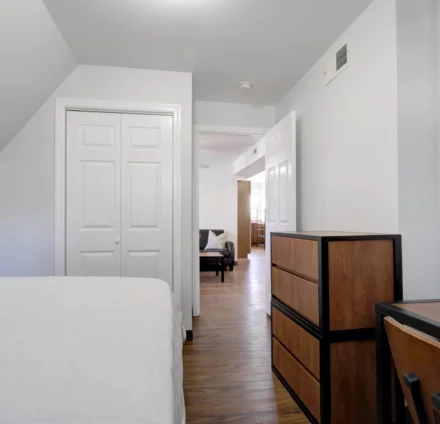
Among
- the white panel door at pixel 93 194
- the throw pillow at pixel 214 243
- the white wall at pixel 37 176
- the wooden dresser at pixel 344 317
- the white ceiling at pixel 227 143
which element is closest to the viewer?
the wooden dresser at pixel 344 317

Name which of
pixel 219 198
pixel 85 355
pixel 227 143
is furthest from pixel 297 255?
pixel 219 198

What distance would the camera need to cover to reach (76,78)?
2.59m

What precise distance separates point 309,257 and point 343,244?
0.64 feet

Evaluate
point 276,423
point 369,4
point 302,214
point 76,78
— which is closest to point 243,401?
point 276,423

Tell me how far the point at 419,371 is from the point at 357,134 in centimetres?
162

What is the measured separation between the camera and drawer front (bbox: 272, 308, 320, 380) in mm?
1556

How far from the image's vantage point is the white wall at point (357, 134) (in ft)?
5.65

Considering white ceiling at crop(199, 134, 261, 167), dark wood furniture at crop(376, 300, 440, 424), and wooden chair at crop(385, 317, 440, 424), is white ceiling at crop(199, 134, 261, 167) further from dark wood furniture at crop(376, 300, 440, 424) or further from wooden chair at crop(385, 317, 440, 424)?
wooden chair at crop(385, 317, 440, 424)

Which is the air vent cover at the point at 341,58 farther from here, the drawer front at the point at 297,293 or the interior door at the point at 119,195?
the drawer front at the point at 297,293

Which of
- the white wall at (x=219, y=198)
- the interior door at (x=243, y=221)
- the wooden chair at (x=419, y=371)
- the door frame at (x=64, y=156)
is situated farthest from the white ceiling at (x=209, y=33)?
the interior door at (x=243, y=221)

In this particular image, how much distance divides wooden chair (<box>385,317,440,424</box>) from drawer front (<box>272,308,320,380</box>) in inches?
28.8

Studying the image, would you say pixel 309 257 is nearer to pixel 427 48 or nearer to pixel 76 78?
pixel 427 48

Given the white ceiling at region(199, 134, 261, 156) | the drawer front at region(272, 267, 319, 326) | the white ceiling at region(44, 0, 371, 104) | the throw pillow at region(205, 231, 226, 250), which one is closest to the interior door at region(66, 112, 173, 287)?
the white ceiling at region(44, 0, 371, 104)

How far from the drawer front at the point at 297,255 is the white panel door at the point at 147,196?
108 centimetres
